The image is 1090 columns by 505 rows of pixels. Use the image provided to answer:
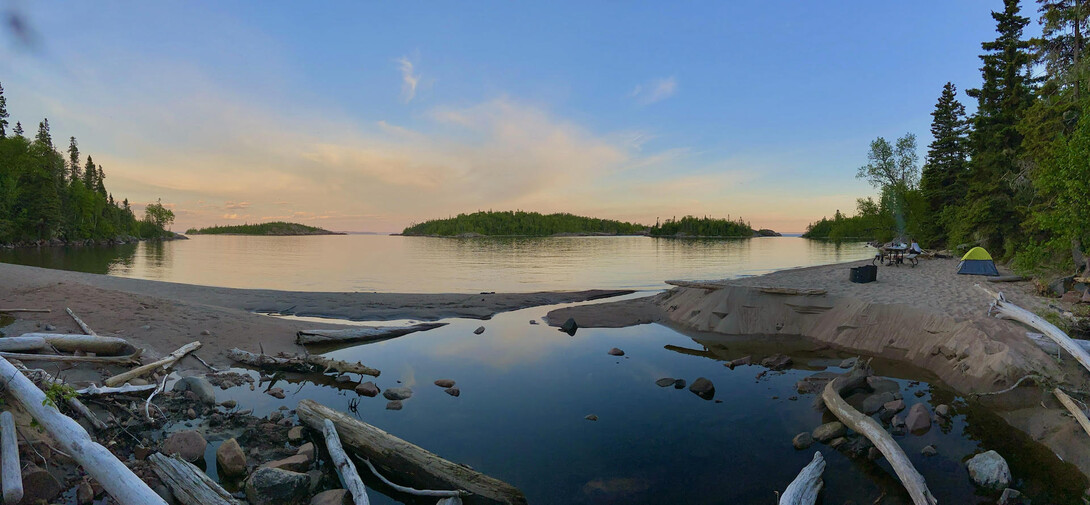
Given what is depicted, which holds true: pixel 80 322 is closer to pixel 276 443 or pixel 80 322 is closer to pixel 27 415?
pixel 27 415

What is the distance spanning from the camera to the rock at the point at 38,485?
5637 mm

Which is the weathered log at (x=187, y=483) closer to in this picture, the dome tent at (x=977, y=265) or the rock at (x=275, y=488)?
the rock at (x=275, y=488)

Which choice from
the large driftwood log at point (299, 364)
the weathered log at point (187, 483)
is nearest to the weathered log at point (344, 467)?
the weathered log at point (187, 483)

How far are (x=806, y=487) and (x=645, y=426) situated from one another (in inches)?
136

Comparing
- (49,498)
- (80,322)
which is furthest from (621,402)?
(80,322)

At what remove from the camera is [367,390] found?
11641mm

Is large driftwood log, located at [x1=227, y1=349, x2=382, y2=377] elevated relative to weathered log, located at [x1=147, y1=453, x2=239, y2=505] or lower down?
lower down

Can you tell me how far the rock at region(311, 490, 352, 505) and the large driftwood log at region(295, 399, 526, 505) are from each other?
83cm

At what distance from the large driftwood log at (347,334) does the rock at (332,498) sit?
10.7m

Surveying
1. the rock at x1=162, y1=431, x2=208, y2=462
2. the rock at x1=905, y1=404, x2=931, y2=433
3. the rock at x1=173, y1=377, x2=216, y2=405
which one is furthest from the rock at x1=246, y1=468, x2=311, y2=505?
the rock at x1=905, y1=404, x2=931, y2=433

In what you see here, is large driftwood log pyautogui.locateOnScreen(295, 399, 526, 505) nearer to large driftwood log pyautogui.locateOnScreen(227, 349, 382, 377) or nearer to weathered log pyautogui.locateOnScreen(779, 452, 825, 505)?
weathered log pyautogui.locateOnScreen(779, 452, 825, 505)

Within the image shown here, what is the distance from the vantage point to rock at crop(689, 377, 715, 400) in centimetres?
1177

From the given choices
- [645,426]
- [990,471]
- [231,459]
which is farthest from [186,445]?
[990,471]

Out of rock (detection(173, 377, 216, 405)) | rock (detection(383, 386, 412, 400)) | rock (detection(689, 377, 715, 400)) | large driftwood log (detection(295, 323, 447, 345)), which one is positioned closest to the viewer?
rock (detection(173, 377, 216, 405))
